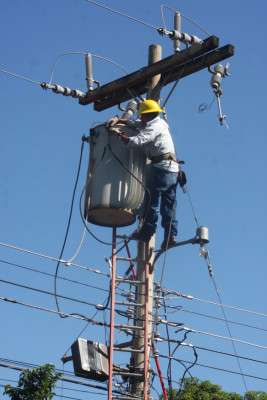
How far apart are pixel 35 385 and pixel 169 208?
3375 mm

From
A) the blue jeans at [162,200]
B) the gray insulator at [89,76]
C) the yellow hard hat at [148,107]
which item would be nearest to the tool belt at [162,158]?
the blue jeans at [162,200]

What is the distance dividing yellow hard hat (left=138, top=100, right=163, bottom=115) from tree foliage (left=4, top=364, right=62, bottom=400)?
13.1 feet

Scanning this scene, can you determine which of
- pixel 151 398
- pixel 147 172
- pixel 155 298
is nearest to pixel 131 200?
pixel 147 172

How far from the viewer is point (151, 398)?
12.8m

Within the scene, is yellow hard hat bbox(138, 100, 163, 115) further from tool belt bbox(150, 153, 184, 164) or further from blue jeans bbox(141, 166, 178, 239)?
blue jeans bbox(141, 166, 178, 239)

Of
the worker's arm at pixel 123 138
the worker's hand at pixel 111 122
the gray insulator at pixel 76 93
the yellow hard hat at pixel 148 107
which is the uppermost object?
the gray insulator at pixel 76 93

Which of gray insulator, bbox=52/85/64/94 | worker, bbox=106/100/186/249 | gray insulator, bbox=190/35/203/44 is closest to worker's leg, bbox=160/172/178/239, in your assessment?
worker, bbox=106/100/186/249

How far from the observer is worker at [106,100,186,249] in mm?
13375

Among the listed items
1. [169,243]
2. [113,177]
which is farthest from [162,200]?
[113,177]

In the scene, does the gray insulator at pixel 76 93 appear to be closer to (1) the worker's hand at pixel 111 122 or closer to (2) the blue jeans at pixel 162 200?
(1) the worker's hand at pixel 111 122

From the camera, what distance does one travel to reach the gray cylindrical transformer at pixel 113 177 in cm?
1320

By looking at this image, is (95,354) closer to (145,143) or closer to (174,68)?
(145,143)

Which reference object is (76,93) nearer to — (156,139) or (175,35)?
(175,35)

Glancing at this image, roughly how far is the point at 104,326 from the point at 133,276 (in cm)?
86
